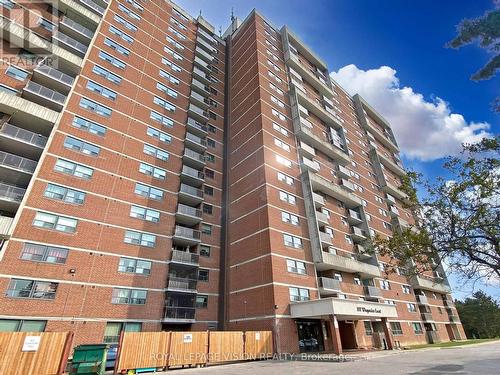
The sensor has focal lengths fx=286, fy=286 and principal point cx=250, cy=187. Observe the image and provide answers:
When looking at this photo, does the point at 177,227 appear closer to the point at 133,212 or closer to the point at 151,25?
the point at 133,212

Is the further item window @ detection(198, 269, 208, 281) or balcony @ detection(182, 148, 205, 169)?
balcony @ detection(182, 148, 205, 169)

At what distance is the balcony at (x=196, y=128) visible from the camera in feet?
123

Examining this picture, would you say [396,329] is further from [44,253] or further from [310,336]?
[44,253]

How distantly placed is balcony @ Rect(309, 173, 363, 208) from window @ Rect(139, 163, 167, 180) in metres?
17.2

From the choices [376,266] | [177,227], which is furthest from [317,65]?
[177,227]

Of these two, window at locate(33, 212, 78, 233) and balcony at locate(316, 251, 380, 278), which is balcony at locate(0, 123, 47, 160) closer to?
window at locate(33, 212, 78, 233)

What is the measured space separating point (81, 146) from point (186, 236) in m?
13.3

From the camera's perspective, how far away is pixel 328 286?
2961 cm

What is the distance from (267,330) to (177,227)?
524 inches

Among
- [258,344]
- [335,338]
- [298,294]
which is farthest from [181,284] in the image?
[335,338]

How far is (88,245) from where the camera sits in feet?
78.1

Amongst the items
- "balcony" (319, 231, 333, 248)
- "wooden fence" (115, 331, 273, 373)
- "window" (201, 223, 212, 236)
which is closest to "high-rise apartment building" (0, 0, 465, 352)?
"window" (201, 223, 212, 236)

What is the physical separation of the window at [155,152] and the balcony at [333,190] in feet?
57.2

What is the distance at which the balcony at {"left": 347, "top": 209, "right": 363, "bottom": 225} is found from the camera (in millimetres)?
39875
